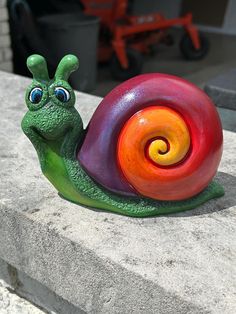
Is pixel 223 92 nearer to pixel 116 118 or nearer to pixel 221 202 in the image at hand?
pixel 221 202

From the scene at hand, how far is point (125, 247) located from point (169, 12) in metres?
5.00

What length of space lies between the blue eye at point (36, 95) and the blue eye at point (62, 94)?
31 millimetres

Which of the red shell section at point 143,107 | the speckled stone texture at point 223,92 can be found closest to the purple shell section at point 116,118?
the red shell section at point 143,107

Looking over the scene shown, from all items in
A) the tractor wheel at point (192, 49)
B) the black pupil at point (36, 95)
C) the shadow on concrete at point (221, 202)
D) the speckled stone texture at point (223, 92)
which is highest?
the black pupil at point (36, 95)

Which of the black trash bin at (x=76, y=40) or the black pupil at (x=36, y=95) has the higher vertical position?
the black pupil at (x=36, y=95)

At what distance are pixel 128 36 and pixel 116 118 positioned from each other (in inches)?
119

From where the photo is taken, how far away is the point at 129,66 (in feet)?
11.5

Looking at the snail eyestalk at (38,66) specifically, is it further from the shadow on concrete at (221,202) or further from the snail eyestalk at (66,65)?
the shadow on concrete at (221,202)

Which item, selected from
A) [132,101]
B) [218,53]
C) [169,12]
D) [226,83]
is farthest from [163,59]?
[132,101]

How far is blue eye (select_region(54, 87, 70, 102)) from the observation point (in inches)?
35.0

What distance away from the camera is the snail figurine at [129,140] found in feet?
2.93

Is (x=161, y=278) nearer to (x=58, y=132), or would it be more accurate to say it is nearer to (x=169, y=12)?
(x=58, y=132)

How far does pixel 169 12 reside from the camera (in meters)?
5.44

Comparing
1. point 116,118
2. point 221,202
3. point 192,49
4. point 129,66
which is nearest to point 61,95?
Answer: point 116,118
